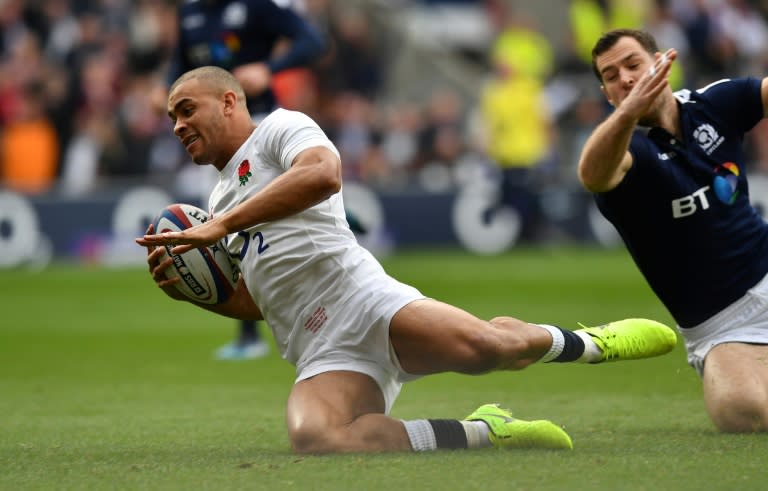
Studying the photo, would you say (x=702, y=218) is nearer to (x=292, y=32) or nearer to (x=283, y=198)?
(x=283, y=198)

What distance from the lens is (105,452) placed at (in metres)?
6.34

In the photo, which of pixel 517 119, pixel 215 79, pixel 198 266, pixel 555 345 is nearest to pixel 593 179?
pixel 555 345

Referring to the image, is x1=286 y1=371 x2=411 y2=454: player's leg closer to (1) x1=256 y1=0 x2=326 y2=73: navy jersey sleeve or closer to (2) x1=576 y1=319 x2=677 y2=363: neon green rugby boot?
(2) x1=576 y1=319 x2=677 y2=363: neon green rugby boot

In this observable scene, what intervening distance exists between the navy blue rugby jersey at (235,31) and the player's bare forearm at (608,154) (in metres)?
3.95

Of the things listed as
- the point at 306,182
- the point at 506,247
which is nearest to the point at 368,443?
the point at 306,182

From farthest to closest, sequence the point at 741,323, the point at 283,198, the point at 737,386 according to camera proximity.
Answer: the point at 741,323
the point at 737,386
the point at 283,198

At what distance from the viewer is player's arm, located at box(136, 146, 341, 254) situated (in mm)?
5926

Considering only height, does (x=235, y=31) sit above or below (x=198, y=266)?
above

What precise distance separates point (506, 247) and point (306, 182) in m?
14.3

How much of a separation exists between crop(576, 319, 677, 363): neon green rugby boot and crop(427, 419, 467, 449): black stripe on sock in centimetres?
82

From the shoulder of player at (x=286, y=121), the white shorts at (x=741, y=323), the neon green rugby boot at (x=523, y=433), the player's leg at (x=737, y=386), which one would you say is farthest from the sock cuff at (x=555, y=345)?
the shoulder of player at (x=286, y=121)

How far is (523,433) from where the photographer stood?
617 cm

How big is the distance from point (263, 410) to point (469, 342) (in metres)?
2.09

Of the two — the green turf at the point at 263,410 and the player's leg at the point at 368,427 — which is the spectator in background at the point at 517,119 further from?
the player's leg at the point at 368,427
